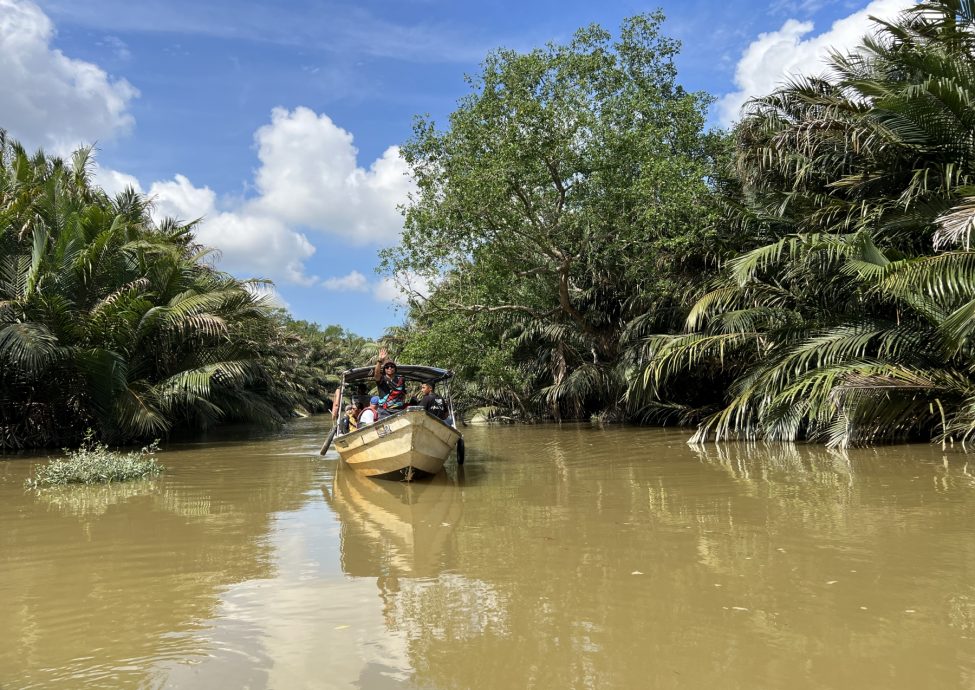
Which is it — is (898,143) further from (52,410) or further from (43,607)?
(52,410)

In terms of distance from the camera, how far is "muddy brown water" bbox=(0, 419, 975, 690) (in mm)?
3986

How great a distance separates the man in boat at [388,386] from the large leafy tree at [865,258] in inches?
249

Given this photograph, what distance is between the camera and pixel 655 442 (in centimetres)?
1645

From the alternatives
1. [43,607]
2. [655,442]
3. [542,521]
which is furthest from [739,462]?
[43,607]

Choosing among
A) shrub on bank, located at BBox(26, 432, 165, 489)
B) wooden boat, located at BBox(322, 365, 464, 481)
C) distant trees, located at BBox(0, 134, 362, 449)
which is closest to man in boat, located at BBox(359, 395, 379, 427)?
wooden boat, located at BBox(322, 365, 464, 481)

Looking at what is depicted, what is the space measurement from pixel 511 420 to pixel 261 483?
1545cm

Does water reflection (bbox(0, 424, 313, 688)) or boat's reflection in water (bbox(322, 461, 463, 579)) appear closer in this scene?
water reflection (bbox(0, 424, 313, 688))

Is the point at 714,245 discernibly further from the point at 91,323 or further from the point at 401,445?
the point at 91,323

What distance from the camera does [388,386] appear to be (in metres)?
12.8

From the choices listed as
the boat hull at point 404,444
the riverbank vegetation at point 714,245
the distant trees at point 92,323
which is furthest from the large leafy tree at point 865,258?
the distant trees at point 92,323

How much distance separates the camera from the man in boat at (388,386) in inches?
493

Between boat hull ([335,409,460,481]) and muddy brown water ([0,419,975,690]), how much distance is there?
772 mm

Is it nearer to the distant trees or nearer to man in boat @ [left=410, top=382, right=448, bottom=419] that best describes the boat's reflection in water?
man in boat @ [left=410, top=382, right=448, bottom=419]

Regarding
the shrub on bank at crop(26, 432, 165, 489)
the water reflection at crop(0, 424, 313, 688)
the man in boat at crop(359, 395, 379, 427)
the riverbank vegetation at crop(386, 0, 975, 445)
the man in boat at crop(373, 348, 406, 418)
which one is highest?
the riverbank vegetation at crop(386, 0, 975, 445)
